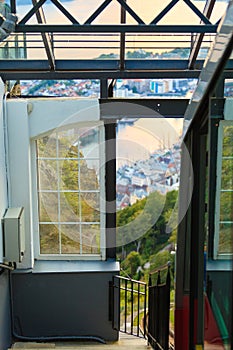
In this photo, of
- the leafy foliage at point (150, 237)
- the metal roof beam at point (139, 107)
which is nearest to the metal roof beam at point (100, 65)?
the metal roof beam at point (139, 107)

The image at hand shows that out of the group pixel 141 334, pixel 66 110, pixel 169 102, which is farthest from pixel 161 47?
pixel 141 334

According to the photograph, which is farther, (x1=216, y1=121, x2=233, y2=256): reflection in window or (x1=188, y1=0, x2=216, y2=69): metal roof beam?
(x1=188, y1=0, x2=216, y2=69): metal roof beam

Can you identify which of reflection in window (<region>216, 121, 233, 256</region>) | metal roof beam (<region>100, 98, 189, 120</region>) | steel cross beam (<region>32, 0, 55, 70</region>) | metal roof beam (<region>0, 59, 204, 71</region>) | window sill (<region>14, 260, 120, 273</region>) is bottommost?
window sill (<region>14, 260, 120, 273</region>)

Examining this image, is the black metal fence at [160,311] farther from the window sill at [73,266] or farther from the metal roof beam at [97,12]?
the metal roof beam at [97,12]

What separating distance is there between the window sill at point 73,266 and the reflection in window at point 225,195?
12.7ft

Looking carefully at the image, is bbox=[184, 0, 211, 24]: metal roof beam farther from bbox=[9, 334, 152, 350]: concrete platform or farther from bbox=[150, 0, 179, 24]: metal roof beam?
bbox=[9, 334, 152, 350]: concrete platform

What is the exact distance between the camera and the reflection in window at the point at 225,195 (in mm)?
1121

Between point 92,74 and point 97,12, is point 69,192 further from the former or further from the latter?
point 97,12

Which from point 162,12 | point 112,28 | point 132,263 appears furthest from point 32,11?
point 132,263

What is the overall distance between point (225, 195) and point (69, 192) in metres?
4.14

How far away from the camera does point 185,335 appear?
7.70ft

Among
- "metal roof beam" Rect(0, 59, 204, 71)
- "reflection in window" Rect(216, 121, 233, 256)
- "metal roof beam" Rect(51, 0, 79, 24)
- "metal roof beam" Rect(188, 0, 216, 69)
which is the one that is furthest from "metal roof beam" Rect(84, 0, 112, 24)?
"reflection in window" Rect(216, 121, 233, 256)

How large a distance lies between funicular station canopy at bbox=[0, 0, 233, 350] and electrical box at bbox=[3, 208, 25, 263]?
1.03 ft

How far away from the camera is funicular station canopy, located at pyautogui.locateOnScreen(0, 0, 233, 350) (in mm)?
4125
